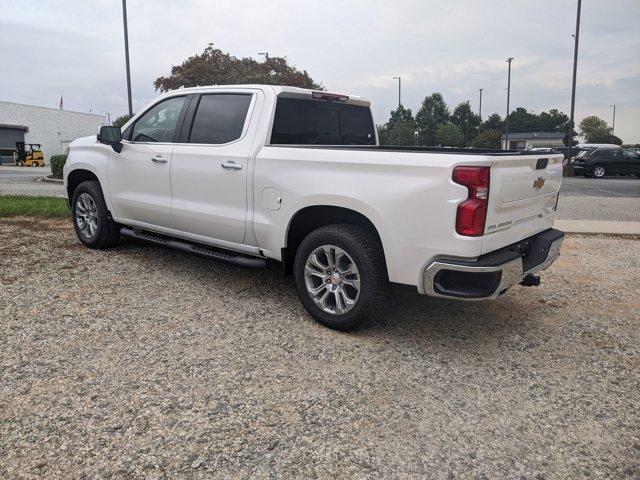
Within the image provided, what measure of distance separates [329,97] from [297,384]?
284cm

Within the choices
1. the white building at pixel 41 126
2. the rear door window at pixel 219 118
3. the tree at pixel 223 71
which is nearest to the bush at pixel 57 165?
the tree at pixel 223 71

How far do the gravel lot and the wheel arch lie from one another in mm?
565

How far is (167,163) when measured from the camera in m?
5.11

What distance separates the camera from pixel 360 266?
12.4ft

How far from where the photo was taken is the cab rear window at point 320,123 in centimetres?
462

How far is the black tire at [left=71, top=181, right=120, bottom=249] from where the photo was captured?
6051mm

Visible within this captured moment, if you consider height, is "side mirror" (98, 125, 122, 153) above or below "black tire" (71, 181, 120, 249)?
above

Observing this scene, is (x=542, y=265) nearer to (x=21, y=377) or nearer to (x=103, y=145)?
(x=21, y=377)

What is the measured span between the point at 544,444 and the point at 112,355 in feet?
8.96

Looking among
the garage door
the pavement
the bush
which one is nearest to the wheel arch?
the pavement

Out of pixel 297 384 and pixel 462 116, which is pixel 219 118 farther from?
pixel 462 116

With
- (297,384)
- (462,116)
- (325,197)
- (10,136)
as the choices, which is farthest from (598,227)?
(462,116)

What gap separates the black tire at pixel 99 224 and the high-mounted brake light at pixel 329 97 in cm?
280

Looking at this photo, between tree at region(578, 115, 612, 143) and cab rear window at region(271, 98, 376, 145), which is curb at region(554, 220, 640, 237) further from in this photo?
tree at region(578, 115, 612, 143)
